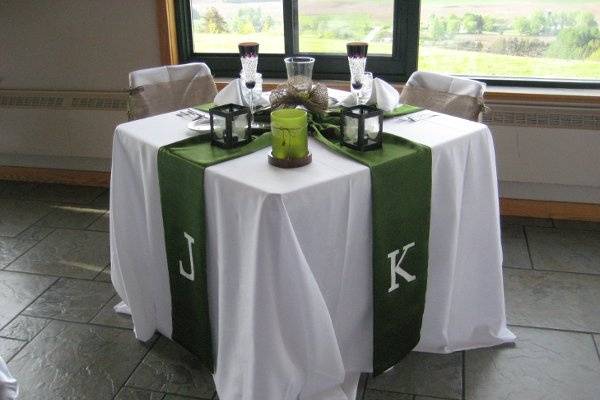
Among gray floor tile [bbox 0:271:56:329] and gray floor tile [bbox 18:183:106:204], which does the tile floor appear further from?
gray floor tile [bbox 18:183:106:204]

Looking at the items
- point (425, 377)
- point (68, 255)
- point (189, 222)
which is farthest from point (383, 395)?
point (68, 255)

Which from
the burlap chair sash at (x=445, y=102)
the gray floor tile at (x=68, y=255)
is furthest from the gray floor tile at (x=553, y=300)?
the gray floor tile at (x=68, y=255)

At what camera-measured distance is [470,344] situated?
6.22 ft

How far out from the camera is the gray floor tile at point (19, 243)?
8.42 feet

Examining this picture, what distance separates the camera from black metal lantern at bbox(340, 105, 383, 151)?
153 cm

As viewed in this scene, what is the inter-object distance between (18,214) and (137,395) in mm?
1622

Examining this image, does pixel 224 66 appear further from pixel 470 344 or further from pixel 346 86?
pixel 470 344

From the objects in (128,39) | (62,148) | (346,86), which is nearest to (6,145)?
(62,148)

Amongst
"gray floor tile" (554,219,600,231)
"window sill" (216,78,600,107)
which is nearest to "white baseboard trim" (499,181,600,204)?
"gray floor tile" (554,219,600,231)

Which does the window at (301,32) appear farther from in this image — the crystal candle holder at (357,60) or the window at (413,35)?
the crystal candle holder at (357,60)

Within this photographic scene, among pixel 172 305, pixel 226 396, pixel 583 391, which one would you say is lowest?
pixel 583 391

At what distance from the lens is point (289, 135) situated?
56.9 inches

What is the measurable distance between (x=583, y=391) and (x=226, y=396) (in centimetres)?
100

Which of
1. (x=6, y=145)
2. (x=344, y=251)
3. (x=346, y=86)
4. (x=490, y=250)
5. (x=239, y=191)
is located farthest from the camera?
(x=6, y=145)
